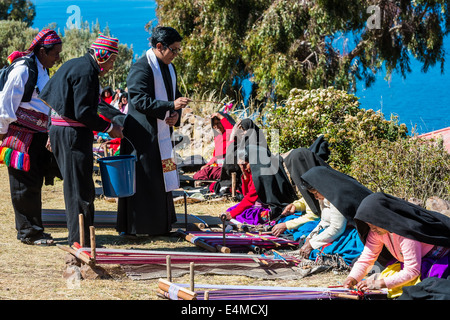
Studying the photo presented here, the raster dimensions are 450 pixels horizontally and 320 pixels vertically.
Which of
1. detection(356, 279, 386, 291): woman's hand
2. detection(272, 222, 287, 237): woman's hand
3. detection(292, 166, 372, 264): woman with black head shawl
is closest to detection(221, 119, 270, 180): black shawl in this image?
detection(272, 222, 287, 237): woman's hand

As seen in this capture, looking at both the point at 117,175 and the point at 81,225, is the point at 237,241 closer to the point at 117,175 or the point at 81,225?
the point at 117,175

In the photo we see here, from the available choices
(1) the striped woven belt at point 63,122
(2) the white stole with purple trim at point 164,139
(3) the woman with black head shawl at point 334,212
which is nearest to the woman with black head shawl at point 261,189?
(2) the white stole with purple trim at point 164,139

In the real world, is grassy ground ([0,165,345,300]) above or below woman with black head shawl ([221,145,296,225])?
below

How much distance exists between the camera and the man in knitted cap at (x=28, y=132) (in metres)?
6.18

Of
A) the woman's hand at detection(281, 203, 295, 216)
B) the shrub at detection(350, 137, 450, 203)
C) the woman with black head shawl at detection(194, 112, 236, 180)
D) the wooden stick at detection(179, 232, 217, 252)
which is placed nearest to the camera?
the wooden stick at detection(179, 232, 217, 252)

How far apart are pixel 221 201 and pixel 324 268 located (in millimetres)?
3526

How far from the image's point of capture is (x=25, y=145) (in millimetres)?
6262

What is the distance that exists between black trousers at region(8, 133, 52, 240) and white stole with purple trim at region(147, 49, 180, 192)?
113cm

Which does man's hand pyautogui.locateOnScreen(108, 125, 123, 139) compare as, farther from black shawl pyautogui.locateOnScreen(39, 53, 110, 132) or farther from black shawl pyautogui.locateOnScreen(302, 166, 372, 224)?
black shawl pyautogui.locateOnScreen(302, 166, 372, 224)

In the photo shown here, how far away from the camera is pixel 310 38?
1378 cm

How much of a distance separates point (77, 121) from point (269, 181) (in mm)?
2527

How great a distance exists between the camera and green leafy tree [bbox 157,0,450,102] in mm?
13758
